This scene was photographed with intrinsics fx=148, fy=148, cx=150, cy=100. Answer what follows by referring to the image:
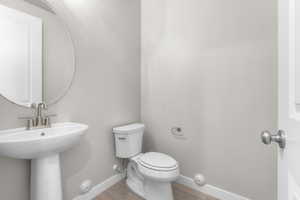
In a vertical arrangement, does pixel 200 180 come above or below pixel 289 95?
below

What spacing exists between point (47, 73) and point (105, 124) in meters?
0.71

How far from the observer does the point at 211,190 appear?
149 centimetres

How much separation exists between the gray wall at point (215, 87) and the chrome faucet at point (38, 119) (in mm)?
1147

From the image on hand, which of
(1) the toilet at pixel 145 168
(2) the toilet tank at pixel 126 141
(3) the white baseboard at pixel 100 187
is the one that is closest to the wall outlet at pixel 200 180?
(1) the toilet at pixel 145 168

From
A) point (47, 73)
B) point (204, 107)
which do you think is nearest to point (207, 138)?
point (204, 107)

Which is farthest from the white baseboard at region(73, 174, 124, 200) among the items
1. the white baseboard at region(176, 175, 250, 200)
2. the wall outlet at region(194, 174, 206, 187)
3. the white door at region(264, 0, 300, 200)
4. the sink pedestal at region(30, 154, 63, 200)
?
the white door at region(264, 0, 300, 200)

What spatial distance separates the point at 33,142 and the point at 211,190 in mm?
1584

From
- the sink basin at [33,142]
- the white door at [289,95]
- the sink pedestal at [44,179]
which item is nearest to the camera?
the white door at [289,95]

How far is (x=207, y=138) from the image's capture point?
5.00 feet

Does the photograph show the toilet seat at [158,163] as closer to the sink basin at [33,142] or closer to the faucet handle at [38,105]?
the sink basin at [33,142]

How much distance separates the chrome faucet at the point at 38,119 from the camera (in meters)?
1.03

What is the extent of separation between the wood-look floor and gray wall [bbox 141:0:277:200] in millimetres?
165

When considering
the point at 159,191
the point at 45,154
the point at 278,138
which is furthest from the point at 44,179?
the point at 278,138

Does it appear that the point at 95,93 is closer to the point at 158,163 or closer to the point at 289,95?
the point at 158,163
